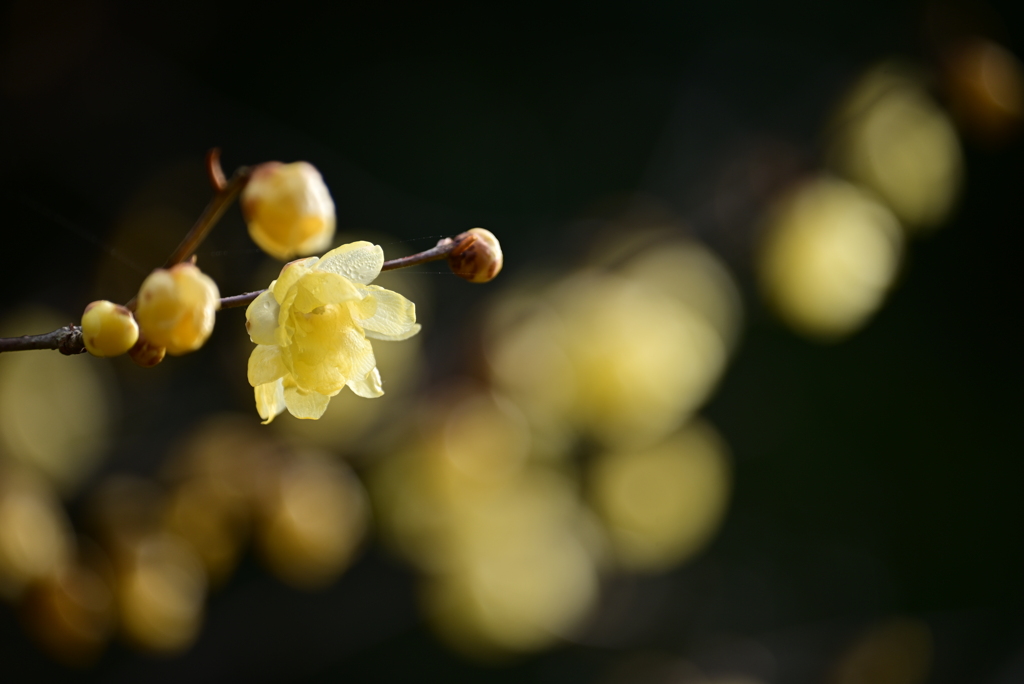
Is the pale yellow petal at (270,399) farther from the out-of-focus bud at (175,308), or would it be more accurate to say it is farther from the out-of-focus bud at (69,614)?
the out-of-focus bud at (69,614)

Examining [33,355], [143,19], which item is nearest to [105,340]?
[33,355]

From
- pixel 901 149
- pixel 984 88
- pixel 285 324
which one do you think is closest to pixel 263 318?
pixel 285 324

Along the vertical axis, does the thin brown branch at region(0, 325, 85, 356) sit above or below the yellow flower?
below

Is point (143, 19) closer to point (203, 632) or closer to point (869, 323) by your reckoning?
point (203, 632)

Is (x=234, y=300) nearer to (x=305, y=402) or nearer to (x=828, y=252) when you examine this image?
(x=305, y=402)

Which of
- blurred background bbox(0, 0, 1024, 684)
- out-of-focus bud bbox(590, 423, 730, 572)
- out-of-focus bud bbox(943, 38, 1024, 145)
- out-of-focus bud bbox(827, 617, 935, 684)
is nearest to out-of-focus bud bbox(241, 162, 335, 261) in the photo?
blurred background bbox(0, 0, 1024, 684)

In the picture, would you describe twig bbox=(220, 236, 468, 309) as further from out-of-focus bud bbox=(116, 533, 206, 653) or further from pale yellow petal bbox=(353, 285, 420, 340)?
out-of-focus bud bbox=(116, 533, 206, 653)

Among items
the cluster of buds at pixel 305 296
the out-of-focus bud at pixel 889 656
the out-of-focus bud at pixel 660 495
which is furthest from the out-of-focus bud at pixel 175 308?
the out-of-focus bud at pixel 889 656

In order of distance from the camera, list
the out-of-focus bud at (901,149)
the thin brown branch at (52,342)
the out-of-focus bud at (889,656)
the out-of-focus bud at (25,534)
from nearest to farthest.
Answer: the thin brown branch at (52,342) < the out-of-focus bud at (25,534) < the out-of-focus bud at (901,149) < the out-of-focus bud at (889,656)
